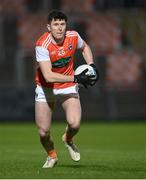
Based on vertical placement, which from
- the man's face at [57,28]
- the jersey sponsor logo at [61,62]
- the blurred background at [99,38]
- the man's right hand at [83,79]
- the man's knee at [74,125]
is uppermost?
the man's face at [57,28]

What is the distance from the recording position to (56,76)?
1327 centimetres

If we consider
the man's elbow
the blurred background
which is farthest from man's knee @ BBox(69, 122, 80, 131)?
the blurred background

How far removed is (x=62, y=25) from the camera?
13375 millimetres

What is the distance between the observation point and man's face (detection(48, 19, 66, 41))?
13.4 m

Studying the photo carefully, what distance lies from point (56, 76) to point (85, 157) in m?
3.81

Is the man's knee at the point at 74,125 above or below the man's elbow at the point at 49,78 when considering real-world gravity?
below

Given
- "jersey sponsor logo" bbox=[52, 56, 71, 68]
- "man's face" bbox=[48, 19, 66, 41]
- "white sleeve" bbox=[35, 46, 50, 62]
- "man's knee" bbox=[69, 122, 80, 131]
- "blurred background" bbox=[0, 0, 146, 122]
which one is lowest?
"blurred background" bbox=[0, 0, 146, 122]

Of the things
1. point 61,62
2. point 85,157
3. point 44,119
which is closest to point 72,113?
point 44,119

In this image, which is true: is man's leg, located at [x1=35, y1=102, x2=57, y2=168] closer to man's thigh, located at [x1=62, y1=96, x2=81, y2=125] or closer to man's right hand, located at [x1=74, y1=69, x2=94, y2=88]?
man's thigh, located at [x1=62, y1=96, x2=81, y2=125]

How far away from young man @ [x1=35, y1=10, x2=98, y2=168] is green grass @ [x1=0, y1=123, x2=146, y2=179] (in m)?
0.74

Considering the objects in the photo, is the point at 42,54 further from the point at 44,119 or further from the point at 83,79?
the point at 44,119

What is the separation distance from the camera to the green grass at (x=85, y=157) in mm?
12570

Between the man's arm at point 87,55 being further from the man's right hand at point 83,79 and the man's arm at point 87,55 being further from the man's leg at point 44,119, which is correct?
the man's leg at point 44,119

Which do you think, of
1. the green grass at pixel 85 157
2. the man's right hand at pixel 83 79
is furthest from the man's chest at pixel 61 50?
the green grass at pixel 85 157
